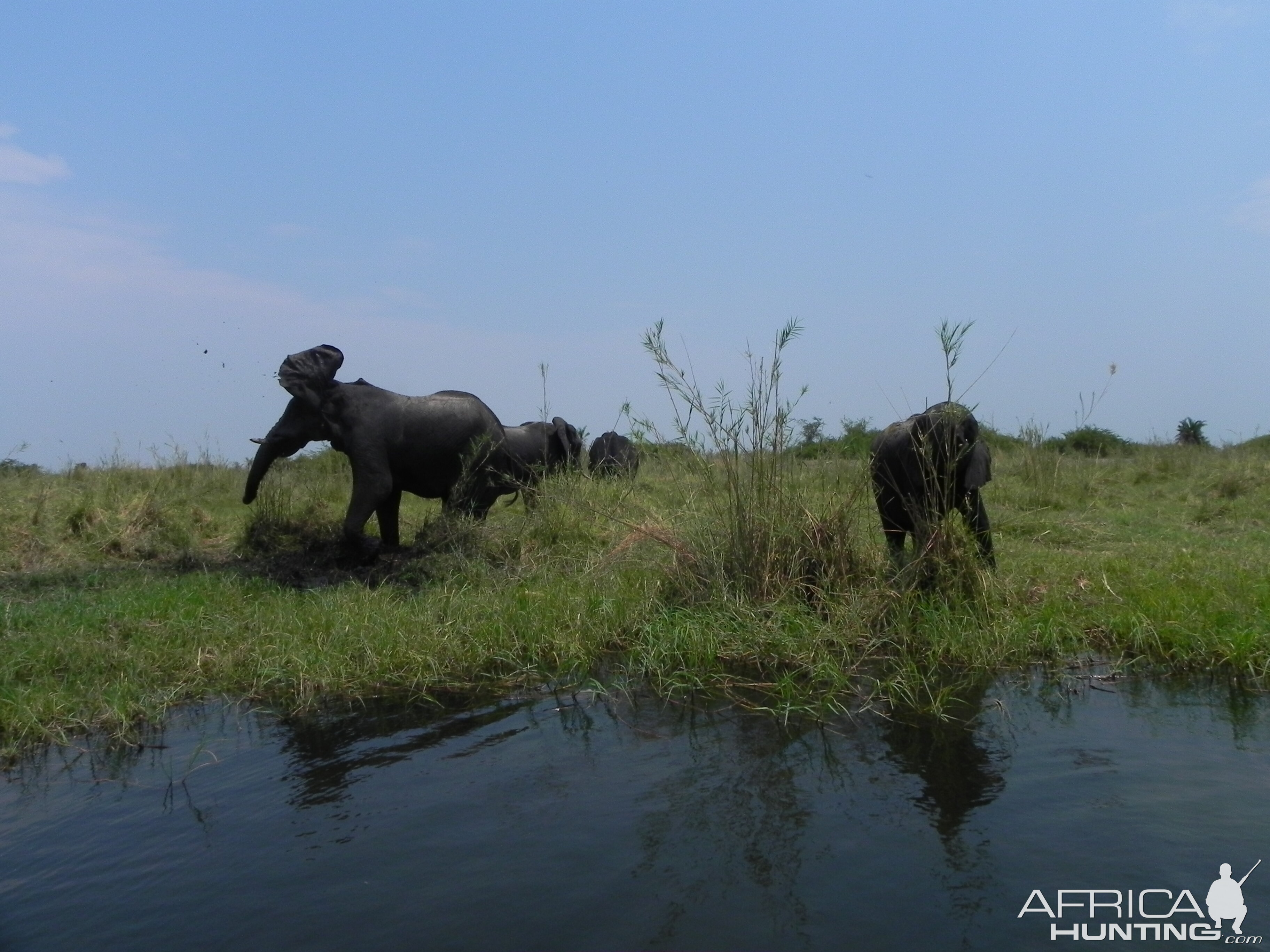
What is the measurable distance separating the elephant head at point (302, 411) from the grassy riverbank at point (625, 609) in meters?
0.79

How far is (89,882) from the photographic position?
3795 millimetres

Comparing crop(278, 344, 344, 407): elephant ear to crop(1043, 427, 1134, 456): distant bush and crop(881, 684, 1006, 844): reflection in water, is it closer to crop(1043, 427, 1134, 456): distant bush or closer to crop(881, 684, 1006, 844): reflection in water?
crop(881, 684, 1006, 844): reflection in water

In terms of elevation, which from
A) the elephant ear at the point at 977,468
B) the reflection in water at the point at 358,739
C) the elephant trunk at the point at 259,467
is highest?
the elephant trunk at the point at 259,467

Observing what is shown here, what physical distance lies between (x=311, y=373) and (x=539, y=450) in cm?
269

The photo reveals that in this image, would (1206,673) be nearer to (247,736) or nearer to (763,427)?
(763,427)

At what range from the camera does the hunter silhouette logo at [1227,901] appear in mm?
3396

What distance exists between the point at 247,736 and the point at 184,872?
1.43 m

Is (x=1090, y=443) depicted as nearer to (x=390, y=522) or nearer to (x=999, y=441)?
(x=999, y=441)

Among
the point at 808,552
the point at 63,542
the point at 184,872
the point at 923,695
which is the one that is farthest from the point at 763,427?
the point at 63,542

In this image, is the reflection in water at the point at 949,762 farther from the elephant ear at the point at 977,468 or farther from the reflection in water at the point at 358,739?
the reflection in water at the point at 358,739

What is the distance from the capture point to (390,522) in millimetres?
9242

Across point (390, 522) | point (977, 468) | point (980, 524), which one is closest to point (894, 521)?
point (980, 524)

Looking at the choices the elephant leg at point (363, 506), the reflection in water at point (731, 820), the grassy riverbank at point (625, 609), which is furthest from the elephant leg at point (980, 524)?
the elephant leg at point (363, 506)

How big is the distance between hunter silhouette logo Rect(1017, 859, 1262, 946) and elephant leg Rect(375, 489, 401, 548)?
6.64 metres
